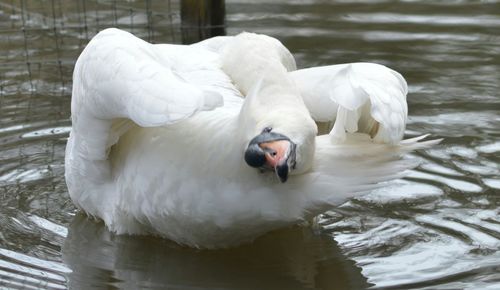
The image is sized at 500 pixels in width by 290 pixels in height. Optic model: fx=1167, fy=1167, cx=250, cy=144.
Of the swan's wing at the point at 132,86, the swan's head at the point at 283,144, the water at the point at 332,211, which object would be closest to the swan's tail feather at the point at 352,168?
the swan's head at the point at 283,144

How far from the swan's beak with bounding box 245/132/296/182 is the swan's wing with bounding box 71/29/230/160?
0.25m

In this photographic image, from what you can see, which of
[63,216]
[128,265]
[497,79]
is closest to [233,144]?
[128,265]

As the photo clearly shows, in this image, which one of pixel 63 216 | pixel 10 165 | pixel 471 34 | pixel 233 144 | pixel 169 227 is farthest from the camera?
pixel 471 34

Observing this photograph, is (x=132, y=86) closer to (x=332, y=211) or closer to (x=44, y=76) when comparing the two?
(x=332, y=211)

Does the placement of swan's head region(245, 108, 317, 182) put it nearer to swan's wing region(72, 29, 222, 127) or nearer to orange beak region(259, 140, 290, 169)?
orange beak region(259, 140, 290, 169)

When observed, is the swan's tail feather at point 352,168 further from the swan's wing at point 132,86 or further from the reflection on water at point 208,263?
the swan's wing at point 132,86

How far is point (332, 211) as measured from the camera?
6.77 meters

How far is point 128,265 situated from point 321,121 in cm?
125

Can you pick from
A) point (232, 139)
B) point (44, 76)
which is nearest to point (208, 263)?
point (232, 139)

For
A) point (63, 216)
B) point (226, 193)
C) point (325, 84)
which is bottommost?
point (63, 216)

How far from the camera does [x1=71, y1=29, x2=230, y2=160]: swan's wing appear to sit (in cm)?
503

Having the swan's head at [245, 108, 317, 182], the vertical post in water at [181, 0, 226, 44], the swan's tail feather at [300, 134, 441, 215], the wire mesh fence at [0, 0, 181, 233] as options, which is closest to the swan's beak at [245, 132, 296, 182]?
the swan's head at [245, 108, 317, 182]

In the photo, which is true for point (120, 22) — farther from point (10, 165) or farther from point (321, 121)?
point (321, 121)

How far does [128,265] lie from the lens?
19.9ft
